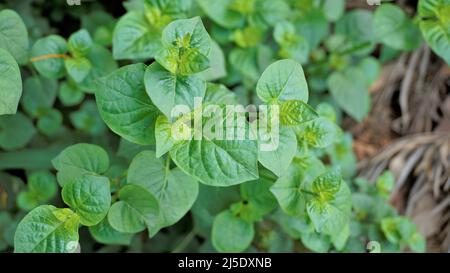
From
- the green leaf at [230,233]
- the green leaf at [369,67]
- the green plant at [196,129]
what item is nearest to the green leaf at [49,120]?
the green plant at [196,129]

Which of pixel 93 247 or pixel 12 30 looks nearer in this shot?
pixel 12 30

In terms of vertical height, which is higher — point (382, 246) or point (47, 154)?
point (47, 154)

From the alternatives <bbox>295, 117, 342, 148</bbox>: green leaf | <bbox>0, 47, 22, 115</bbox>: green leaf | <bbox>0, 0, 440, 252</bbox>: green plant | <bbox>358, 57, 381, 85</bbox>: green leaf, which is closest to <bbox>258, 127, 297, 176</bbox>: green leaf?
<bbox>0, 0, 440, 252</bbox>: green plant

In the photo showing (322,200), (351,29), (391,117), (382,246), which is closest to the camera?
(322,200)

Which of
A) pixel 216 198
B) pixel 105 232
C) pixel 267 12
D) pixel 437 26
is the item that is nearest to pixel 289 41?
pixel 267 12

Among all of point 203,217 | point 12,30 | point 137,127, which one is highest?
point 12,30

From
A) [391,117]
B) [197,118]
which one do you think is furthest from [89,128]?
[391,117]

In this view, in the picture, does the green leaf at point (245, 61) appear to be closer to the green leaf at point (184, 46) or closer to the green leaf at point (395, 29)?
the green leaf at point (395, 29)
